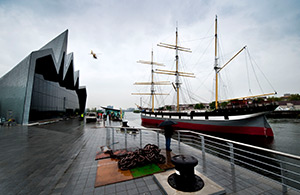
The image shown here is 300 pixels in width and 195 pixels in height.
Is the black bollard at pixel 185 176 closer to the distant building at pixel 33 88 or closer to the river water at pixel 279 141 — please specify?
the river water at pixel 279 141

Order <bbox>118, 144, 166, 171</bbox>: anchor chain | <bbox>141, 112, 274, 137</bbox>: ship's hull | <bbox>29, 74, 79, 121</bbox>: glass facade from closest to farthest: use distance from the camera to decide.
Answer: <bbox>118, 144, 166, 171</bbox>: anchor chain, <bbox>141, 112, 274, 137</bbox>: ship's hull, <bbox>29, 74, 79, 121</bbox>: glass facade

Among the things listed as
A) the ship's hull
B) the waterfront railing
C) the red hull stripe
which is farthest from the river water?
the waterfront railing

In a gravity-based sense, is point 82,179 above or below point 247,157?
below

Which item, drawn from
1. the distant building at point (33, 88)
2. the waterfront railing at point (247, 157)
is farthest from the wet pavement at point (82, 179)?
the distant building at point (33, 88)

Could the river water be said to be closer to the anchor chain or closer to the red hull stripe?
the red hull stripe

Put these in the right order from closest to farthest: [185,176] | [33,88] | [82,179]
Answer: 1. [185,176]
2. [82,179]
3. [33,88]

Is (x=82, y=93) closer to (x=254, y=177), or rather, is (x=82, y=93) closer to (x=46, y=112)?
(x=46, y=112)

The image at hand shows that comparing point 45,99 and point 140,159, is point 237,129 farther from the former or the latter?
point 45,99

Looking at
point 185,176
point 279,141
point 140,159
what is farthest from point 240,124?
point 185,176

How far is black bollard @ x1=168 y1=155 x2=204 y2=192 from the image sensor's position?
2.92 meters

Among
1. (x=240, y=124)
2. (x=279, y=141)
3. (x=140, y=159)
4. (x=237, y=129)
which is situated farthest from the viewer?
(x=237, y=129)

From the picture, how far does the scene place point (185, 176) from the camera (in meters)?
3.05

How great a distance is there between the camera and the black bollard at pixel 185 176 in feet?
9.58

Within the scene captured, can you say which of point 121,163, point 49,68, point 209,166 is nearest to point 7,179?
point 121,163
